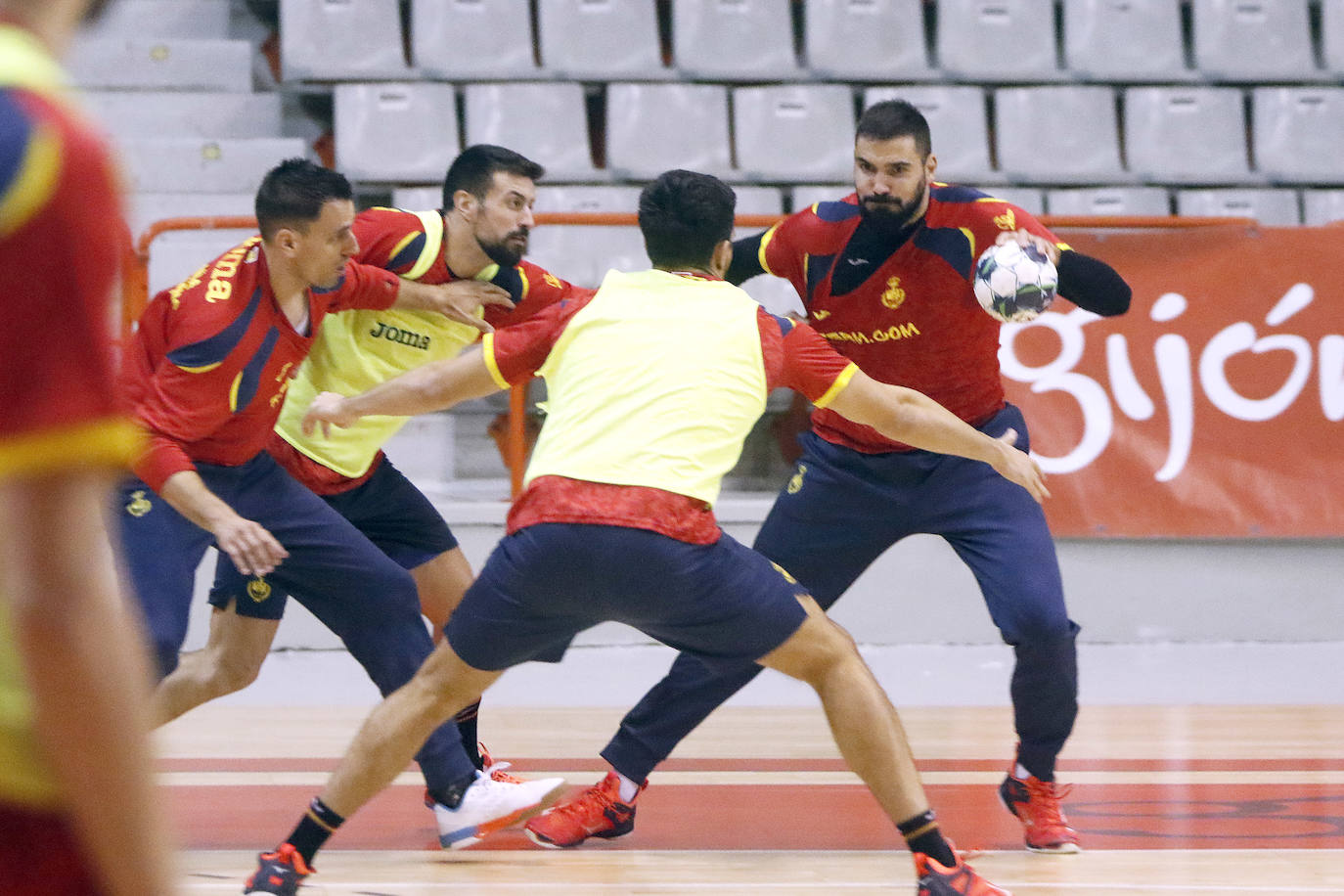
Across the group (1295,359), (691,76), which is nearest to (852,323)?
(1295,359)

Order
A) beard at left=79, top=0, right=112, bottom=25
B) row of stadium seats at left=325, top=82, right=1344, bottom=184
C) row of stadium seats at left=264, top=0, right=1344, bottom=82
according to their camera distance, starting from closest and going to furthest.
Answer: beard at left=79, top=0, right=112, bottom=25 < row of stadium seats at left=325, top=82, right=1344, bottom=184 < row of stadium seats at left=264, top=0, right=1344, bottom=82

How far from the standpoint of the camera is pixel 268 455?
394 cm

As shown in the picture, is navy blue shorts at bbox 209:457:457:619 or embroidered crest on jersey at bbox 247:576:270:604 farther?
navy blue shorts at bbox 209:457:457:619

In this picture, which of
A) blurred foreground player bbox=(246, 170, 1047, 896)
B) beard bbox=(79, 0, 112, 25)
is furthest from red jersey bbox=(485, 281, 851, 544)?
beard bbox=(79, 0, 112, 25)

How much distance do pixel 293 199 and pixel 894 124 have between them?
156 cm

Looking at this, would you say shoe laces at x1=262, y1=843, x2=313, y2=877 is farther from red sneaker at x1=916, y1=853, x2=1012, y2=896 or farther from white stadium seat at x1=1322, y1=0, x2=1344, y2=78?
white stadium seat at x1=1322, y1=0, x2=1344, y2=78

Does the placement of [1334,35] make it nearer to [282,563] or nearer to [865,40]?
[865,40]

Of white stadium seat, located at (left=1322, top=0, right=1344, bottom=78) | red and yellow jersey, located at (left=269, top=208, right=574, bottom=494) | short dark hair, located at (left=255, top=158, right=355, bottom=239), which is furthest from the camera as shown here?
white stadium seat, located at (left=1322, top=0, right=1344, bottom=78)

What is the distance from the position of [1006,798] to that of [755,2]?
6749mm

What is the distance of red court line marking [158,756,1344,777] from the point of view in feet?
15.7

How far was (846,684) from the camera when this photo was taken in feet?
10.3

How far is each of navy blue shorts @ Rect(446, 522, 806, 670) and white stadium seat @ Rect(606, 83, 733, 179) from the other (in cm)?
624

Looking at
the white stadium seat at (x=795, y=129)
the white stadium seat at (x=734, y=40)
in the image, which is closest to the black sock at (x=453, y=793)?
the white stadium seat at (x=795, y=129)

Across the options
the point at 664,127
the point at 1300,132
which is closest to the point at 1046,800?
the point at 664,127
